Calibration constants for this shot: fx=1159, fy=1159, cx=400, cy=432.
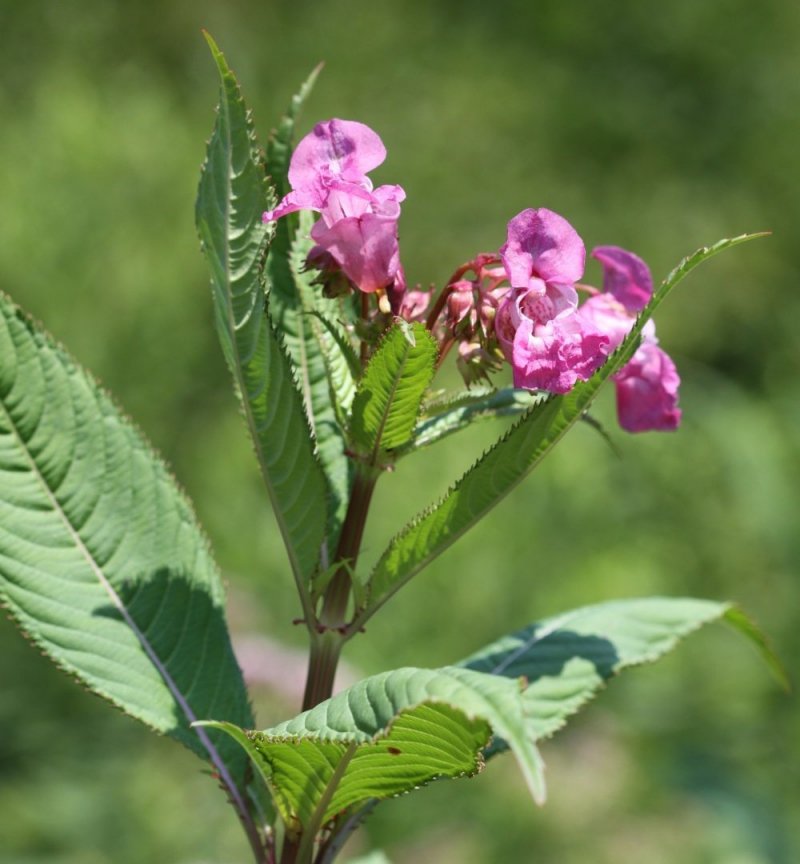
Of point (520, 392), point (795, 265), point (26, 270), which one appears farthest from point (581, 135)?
point (520, 392)

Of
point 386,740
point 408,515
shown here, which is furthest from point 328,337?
point 408,515

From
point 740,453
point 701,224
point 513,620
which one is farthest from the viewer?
point 701,224

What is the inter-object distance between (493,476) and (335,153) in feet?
0.77

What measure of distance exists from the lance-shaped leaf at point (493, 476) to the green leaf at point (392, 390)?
0.18 ft

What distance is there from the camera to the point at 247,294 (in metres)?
0.70

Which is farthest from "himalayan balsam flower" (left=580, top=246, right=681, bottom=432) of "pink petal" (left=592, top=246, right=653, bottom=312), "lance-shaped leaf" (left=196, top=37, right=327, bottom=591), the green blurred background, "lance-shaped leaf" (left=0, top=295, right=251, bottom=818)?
the green blurred background

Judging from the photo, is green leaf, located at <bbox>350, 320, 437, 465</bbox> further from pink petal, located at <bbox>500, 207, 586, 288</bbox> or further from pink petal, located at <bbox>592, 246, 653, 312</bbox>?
pink petal, located at <bbox>592, 246, 653, 312</bbox>

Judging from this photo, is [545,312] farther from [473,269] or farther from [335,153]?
[335,153]

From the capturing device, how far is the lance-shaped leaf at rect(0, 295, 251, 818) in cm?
79

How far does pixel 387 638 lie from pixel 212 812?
683 mm

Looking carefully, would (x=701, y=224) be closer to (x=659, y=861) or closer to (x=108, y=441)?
(x=659, y=861)

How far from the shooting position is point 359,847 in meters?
2.76

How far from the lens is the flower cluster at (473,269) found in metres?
0.72

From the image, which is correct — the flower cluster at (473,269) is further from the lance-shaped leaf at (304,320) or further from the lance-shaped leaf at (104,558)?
the lance-shaped leaf at (104,558)
